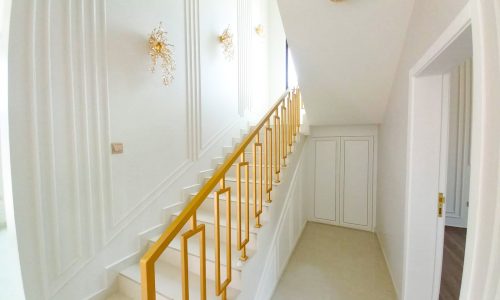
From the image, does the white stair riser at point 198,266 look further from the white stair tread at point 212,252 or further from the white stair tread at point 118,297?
the white stair tread at point 118,297

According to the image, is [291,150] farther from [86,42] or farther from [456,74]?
[456,74]

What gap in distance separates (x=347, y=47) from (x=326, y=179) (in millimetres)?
2271

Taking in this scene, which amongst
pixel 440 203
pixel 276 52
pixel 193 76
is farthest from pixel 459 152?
pixel 193 76

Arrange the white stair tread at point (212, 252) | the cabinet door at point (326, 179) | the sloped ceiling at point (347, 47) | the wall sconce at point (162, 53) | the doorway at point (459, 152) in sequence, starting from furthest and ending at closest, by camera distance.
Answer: the cabinet door at point (326, 179) → the doorway at point (459, 152) → the wall sconce at point (162, 53) → the sloped ceiling at point (347, 47) → the white stair tread at point (212, 252)

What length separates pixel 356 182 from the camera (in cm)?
358

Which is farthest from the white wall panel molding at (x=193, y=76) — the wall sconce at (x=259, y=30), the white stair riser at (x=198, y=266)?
the wall sconce at (x=259, y=30)

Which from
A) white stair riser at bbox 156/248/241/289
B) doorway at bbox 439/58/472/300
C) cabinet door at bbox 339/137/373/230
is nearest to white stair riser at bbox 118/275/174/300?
white stair riser at bbox 156/248/241/289

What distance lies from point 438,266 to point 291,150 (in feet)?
5.30

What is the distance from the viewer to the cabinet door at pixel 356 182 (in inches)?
138

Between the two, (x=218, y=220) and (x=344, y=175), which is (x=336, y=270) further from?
(x=218, y=220)

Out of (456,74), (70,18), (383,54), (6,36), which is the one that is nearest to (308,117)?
(383,54)

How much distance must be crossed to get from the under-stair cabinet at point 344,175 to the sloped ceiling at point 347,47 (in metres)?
0.66

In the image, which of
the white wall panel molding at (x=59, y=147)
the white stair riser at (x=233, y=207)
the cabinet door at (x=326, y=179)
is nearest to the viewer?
the white wall panel molding at (x=59, y=147)

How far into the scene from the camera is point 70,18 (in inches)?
61.2
